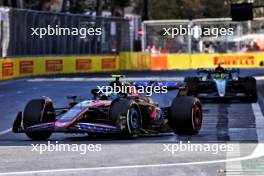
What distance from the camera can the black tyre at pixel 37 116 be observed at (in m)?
13.8

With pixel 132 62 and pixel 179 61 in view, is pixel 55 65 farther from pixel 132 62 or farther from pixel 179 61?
pixel 179 61

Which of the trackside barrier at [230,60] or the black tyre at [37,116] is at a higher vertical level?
the black tyre at [37,116]

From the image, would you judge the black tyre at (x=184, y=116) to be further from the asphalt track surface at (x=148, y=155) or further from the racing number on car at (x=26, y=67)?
the racing number on car at (x=26, y=67)

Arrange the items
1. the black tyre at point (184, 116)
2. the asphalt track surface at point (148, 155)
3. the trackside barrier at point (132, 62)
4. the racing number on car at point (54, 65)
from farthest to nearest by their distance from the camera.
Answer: the racing number on car at point (54, 65)
the trackside barrier at point (132, 62)
the black tyre at point (184, 116)
the asphalt track surface at point (148, 155)

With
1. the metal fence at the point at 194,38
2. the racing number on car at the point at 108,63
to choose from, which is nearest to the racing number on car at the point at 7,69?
the racing number on car at the point at 108,63

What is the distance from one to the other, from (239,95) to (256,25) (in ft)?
152

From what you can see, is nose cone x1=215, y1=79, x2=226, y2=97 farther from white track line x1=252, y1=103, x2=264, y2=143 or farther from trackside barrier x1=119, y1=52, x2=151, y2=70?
trackside barrier x1=119, y1=52, x2=151, y2=70

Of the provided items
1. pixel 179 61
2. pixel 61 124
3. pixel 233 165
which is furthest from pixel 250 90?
pixel 179 61

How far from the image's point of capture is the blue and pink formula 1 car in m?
13.3

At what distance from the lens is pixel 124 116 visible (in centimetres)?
1337

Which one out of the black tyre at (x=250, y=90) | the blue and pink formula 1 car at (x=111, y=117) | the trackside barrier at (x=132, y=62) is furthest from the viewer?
the trackside barrier at (x=132, y=62)

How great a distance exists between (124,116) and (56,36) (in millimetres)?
31494

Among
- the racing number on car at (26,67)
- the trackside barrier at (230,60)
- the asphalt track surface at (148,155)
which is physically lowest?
the trackside barrier at (230,60)

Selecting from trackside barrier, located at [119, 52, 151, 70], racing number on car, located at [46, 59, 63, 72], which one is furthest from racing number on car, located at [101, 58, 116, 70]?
racing number on car, located at [46, 59, 63, 72]
